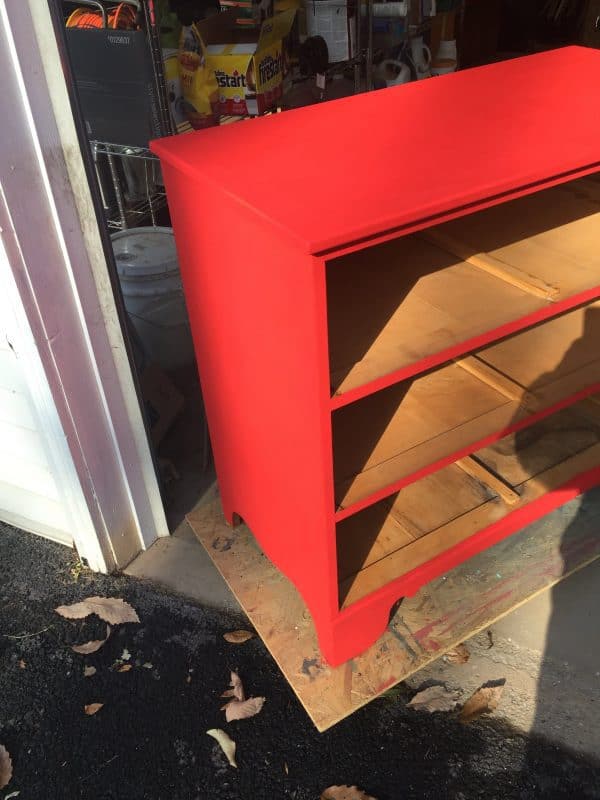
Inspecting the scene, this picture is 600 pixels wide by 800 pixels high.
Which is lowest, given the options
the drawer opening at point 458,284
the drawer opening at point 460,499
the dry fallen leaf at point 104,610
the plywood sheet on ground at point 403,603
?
the dry fallen leaf at point 104,610

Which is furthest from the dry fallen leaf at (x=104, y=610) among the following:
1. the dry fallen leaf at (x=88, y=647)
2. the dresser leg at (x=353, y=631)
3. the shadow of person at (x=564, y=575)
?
the shadow of person at (x=564, y=575)

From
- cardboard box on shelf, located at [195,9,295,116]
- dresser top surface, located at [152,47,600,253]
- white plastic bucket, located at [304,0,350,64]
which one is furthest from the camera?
white plastic bucket, located at [304,0,350,64]

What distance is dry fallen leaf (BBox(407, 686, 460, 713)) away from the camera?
168 centimetres

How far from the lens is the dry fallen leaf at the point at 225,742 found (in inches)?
63.3

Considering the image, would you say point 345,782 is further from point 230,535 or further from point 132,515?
point 132,515

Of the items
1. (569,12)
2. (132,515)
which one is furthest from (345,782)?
(569,12)

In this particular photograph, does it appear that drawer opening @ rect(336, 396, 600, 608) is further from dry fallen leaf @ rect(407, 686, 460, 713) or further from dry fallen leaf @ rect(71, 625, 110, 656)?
dry fallen leaf @ rect(71, 625, 110, 656)

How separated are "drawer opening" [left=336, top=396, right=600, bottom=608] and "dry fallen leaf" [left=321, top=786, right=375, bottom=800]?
1.31 ft

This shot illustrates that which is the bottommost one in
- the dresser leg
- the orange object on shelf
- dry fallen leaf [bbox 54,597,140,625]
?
dry fallen leaf [bbox 54,597,140,625]

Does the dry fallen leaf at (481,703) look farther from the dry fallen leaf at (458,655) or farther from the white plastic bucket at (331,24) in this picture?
the white plastic bucket at (331,24)

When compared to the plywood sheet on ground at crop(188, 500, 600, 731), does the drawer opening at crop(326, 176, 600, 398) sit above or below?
above

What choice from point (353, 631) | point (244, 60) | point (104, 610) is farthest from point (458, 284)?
point (244, 60)

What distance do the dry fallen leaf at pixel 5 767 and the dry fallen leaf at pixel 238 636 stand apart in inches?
22.8

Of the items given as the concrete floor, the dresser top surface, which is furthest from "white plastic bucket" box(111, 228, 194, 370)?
the dresser top surface
